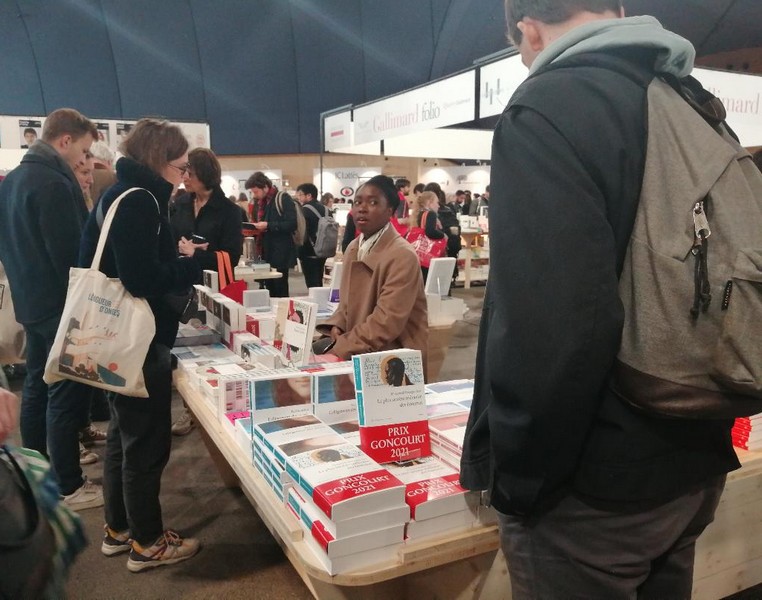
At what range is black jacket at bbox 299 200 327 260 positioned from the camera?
653cm

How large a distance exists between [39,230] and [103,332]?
968 millimetres

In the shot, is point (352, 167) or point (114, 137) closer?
point (114, 137)

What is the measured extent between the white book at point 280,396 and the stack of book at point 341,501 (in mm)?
→ 190

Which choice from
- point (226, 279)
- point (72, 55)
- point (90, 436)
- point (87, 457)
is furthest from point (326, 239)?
point (72, 55)

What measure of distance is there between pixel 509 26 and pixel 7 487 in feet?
3.48

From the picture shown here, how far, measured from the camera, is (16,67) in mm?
13727

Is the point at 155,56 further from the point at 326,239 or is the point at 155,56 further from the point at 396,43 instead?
the point at 326,239

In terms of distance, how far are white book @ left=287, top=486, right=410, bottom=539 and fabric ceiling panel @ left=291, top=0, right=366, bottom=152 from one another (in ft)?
52.3

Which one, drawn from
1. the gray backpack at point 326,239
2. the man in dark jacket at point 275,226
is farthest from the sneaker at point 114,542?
the gray backpack at point 326,239

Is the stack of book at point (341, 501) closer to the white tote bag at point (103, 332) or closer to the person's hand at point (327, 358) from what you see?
the white tote bag at point (103, 332)

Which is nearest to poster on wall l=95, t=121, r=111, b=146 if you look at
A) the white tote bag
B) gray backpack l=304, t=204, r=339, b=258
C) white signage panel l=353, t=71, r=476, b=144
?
gray backpack l=304, t=204, r=339, b=258

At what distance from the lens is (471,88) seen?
5238 mm

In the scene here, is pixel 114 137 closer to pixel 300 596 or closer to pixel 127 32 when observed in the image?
pixel 300 596

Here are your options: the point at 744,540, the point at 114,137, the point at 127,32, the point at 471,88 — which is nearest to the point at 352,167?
the point at 127,32
